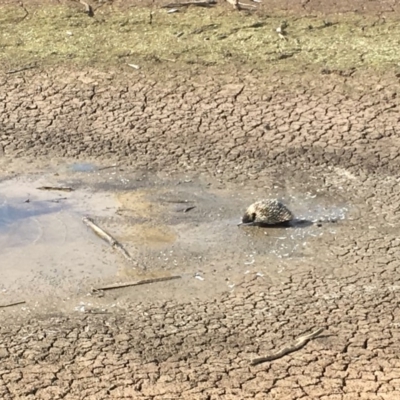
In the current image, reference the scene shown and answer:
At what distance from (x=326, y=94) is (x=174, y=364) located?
3.68 metres

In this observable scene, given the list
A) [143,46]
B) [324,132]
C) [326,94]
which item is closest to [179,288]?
[324,132]

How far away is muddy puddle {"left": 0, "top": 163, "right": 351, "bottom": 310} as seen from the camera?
6.14 meters

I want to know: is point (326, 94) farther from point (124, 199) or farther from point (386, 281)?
point (386, 281)

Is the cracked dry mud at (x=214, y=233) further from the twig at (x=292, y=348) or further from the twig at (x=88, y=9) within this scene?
the twig at (x=88, y=9)

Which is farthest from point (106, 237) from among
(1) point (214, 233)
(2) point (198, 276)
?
(2) point (198, 276)

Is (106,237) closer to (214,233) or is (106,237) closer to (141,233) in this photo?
(141,233)

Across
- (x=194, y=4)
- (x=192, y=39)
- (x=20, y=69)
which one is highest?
(x=194, y=4)

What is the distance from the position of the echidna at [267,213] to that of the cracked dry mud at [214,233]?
8 cm

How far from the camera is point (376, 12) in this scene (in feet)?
30.7

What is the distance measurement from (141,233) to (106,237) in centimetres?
22

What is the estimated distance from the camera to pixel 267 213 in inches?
257

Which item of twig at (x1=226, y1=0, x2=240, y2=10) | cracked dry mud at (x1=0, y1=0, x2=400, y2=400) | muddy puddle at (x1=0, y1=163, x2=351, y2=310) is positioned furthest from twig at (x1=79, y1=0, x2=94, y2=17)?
muddy puddle at (x1=0, y1=163, x2=351, y2=310)

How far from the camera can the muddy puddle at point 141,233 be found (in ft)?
20.2

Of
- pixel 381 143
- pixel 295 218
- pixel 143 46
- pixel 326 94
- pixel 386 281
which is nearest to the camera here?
pixel 386 281
